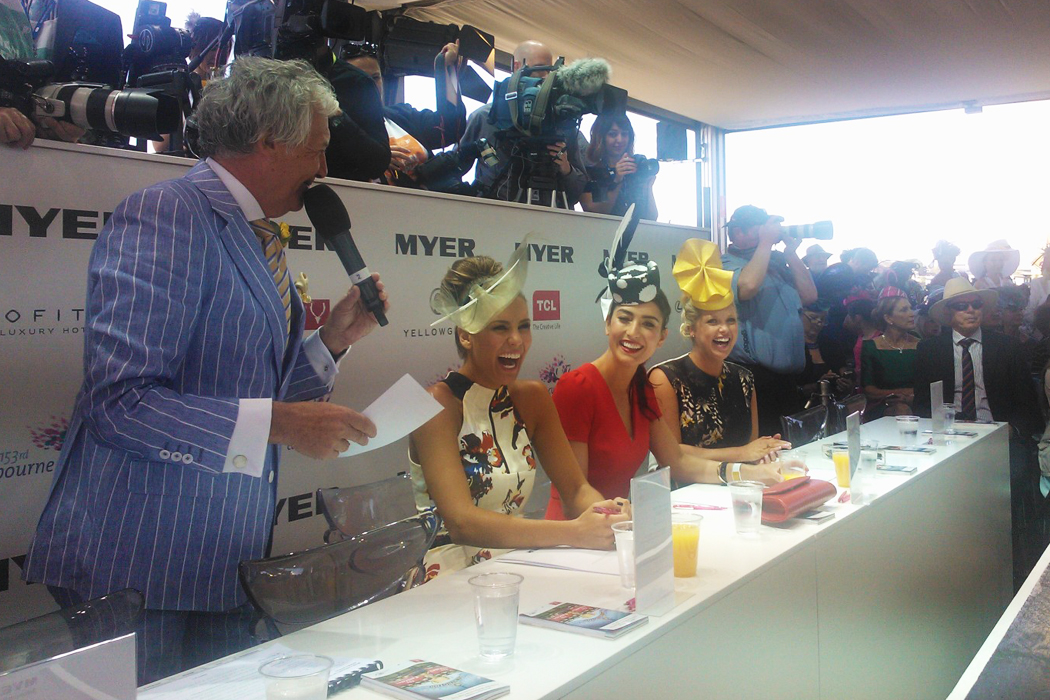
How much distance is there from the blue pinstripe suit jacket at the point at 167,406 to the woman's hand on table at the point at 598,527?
65 cm

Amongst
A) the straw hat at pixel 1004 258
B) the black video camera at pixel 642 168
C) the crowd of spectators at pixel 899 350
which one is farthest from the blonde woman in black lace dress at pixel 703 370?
the straw hat at pixel 1004 258

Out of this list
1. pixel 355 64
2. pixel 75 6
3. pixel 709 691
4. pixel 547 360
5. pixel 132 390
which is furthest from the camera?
pixel 547 360

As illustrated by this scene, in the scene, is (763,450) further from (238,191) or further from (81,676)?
(81,676)

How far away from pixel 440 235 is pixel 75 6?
1.23m

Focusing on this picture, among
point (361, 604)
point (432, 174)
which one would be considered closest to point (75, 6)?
point (432, 174)

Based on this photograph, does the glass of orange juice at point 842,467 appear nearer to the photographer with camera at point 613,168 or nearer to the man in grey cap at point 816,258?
the photographer with camera at point 613,168

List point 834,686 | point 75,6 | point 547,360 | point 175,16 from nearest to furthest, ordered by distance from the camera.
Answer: point 834,686 → point 75,6 → point 175,16 → point 547,360

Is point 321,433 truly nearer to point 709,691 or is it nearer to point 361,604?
point 361,604

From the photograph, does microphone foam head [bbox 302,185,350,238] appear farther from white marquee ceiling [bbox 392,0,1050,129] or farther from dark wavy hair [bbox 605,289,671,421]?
white marquee ceiling [bbox 392,0,1050,129]

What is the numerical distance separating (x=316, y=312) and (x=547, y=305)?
3.81 feet

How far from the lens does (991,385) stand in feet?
13.3

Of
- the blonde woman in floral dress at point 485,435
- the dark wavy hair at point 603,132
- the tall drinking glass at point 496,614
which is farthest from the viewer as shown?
the dark wavy hair at point 603,132

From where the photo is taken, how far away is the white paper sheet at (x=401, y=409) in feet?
4.37

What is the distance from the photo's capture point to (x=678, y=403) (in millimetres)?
2955
